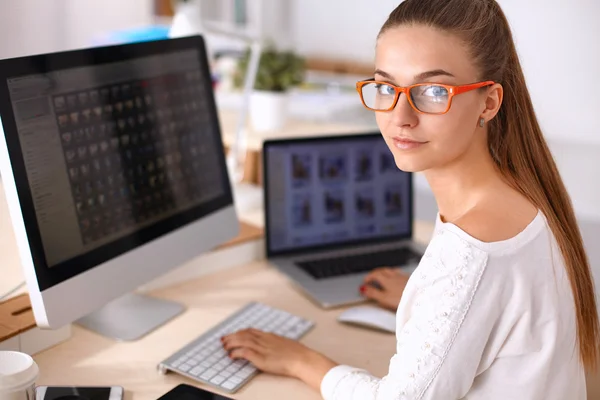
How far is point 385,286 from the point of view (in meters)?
1.44

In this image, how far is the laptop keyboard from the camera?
→ 5.07 ft

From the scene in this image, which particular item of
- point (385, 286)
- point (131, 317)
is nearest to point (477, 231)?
point (385, 286)

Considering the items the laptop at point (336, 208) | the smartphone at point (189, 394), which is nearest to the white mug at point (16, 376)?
the smartphone at point (189, 394)

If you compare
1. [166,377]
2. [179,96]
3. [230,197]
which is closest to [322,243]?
[230,197]

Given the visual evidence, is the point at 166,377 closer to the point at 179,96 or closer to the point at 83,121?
the point at 83,121

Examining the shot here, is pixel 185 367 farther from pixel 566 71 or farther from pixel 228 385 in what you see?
pixel 566 71

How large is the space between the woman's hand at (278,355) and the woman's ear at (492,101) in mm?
431

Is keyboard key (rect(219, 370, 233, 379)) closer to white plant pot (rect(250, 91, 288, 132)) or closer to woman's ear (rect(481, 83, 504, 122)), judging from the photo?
woman's ear (rect(481, 83, 504, 122))

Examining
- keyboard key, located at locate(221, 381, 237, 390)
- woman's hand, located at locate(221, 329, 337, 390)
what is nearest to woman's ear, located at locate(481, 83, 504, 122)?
woman's hand, located at locate(221, 329, 337, 390)

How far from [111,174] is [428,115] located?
1.83 feet

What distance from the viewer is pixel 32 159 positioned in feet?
3.49

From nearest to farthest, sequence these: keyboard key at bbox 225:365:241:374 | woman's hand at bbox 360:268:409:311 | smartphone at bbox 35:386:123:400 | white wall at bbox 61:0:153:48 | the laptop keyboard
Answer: smartphone at bbox 35:386:123:400 → keyboard key at bbox 225:365:241:374 → woman's hand at bbox 360:268:409:311 → the laptop keyboard → white wall at bbox 61:0:153:48

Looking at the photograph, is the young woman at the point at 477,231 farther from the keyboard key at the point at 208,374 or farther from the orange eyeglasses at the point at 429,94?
the keyboard key at the point at 208,374

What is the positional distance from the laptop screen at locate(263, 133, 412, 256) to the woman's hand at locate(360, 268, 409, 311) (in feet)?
0.63
